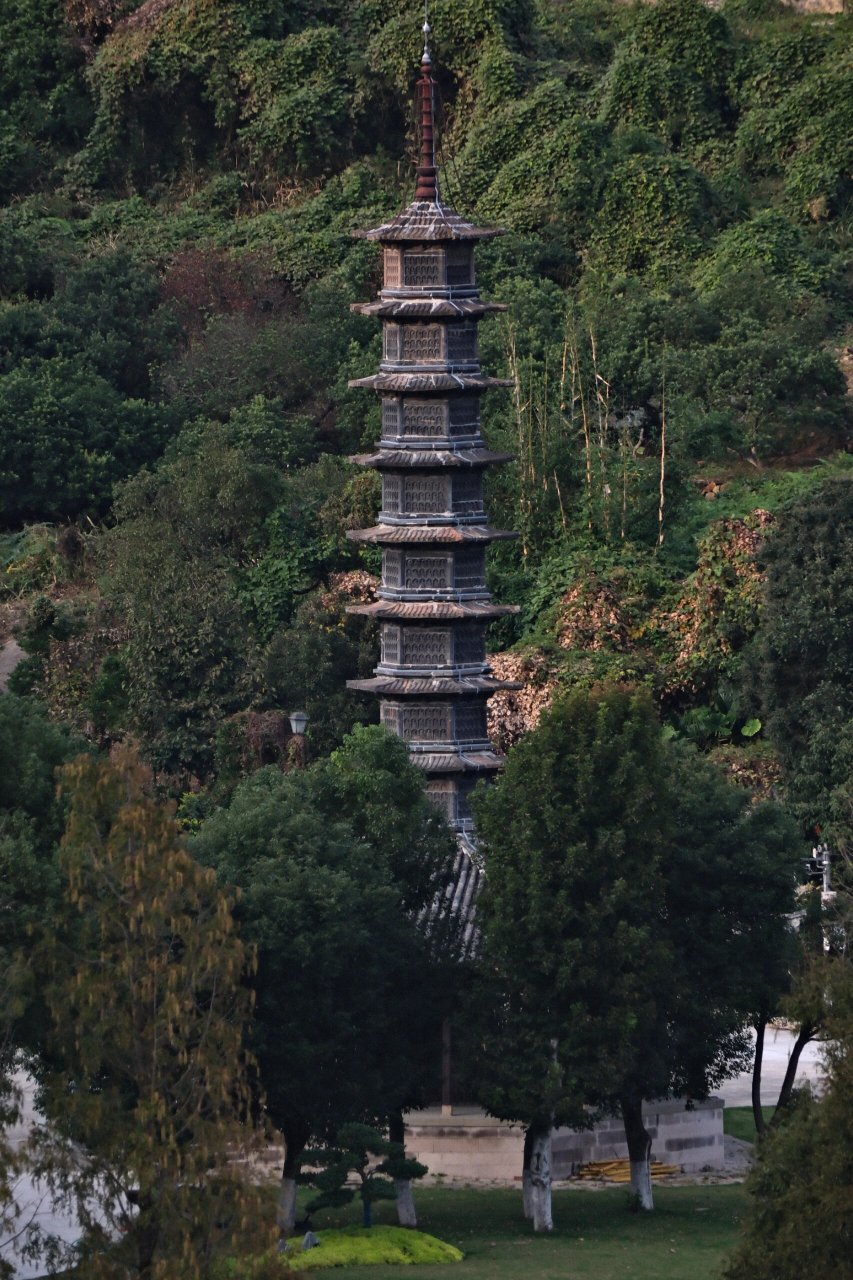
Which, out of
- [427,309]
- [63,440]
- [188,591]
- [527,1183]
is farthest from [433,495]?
[63,440]

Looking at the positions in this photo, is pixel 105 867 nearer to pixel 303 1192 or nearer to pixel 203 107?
pixel 303 1192

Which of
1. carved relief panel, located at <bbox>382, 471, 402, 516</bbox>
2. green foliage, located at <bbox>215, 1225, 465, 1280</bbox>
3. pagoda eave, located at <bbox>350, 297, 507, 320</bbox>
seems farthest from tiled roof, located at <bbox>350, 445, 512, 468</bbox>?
green foliage, located at <bbox>215, 1225, 465, 1280</bbox>

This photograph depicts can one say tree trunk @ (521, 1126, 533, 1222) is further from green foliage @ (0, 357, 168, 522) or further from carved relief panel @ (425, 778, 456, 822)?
green foliage @ (0, 357, 168, 522)

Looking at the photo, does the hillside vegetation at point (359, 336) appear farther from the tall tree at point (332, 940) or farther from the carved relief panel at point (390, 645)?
the tall tree at point (332, 940)

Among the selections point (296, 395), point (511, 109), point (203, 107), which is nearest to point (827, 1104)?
point (296, 395)

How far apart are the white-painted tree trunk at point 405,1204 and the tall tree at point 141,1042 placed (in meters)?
8.81

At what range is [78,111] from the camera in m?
75.8

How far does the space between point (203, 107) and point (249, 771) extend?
25384 millimetres

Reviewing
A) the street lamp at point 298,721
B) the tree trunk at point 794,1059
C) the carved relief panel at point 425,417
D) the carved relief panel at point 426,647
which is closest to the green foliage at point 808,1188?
the tree trunk at point 794,1059

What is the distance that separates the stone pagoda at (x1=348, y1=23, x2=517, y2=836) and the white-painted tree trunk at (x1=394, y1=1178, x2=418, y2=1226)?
8.55m

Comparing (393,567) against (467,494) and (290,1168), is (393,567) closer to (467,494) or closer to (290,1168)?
(467,494)

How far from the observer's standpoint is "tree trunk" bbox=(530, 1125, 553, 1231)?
132 feet

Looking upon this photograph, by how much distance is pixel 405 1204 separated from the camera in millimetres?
40000

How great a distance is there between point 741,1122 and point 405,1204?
7847 mm
